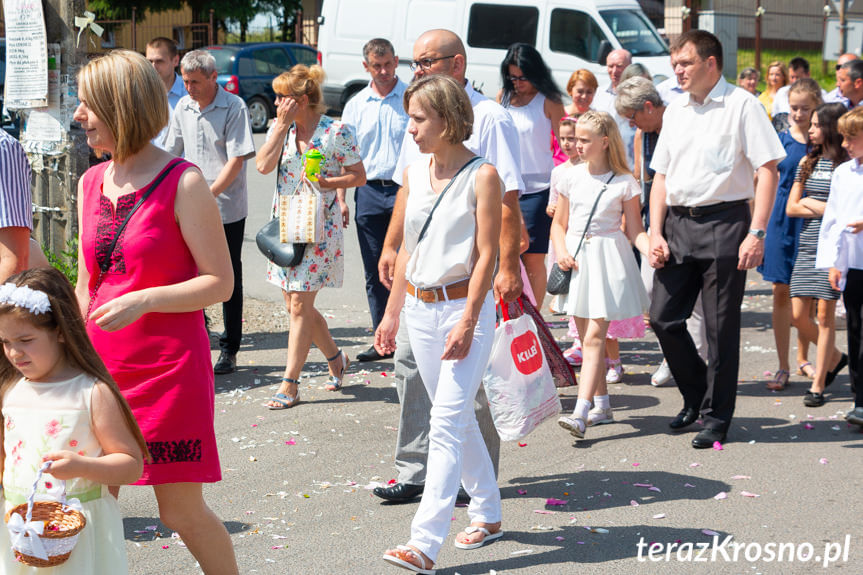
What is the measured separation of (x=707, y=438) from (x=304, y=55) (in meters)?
21.9

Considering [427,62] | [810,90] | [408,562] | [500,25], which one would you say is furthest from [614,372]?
[500,25]

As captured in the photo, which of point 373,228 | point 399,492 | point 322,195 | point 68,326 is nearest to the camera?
point 68,326

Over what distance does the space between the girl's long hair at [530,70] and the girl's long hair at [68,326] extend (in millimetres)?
4922

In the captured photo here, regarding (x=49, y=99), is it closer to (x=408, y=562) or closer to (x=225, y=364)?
(x=225, y=364)

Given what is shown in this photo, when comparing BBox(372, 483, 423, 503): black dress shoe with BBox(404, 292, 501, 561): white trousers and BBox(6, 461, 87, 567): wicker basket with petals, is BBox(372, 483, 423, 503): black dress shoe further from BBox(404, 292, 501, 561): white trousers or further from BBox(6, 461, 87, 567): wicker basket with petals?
BBox(6, 461, 87, 567): wicker basket with petals

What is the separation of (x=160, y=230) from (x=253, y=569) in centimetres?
165

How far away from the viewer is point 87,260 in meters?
3.65

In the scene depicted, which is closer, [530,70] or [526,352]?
[526,352]

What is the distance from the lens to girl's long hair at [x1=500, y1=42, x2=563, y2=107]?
7645mm

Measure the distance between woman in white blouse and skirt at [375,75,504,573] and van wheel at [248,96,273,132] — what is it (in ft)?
67.3

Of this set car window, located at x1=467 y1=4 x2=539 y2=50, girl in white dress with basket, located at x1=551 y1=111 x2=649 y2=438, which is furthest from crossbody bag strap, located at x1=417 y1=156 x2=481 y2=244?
car window, located at x1=467 y1=4 x2=539 y2=50

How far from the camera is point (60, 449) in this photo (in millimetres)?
3146

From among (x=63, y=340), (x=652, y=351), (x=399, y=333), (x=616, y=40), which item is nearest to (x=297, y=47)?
(x=616, y=40)

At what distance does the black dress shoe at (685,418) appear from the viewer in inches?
253
